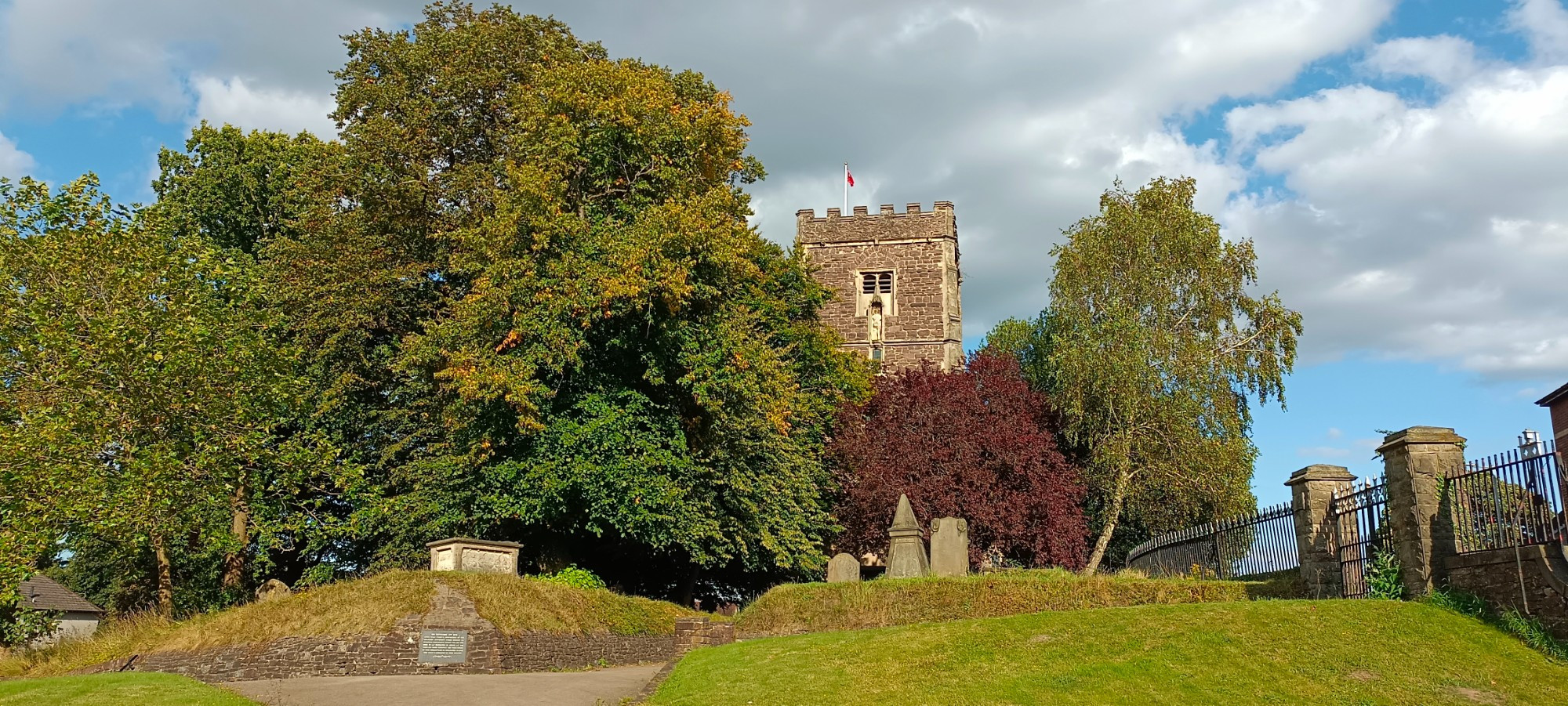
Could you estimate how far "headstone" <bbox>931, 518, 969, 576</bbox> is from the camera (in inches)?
811

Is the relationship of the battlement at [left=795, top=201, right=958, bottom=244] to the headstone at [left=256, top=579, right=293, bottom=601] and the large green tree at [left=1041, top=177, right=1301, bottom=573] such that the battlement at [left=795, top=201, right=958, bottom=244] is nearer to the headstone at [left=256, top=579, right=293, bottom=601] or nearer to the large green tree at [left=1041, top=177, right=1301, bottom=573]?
the large green tree at [left=1041, top=177, right=1301, bottom=573]

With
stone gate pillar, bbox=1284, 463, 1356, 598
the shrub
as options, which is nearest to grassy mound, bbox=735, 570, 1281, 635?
stone gate pillar, bbox=1284, 463, 1356, 598

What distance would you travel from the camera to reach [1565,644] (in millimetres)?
10414

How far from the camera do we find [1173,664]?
11078 mm

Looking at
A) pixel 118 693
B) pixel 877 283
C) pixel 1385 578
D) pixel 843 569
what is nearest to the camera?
pixel 118 693

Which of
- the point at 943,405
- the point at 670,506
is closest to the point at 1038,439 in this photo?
the point at 943,405

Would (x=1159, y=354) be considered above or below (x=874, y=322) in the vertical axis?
below

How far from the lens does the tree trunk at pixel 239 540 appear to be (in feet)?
82.8

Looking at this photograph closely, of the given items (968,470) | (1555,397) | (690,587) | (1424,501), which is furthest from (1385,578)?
(1555,397)

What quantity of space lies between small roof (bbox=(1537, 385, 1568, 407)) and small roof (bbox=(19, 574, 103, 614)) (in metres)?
53.6

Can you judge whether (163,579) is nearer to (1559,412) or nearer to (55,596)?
(55,596)

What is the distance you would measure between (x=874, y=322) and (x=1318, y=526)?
108 feet

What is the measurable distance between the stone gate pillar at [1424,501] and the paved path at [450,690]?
32.2 feet

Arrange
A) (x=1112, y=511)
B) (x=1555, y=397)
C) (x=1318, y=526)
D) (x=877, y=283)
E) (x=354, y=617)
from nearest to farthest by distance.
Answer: (x=1318, y=526)
(x=354, y=617)
(x=1112, y=511)
(x=1555, y=397)
(x=877, y=283)
